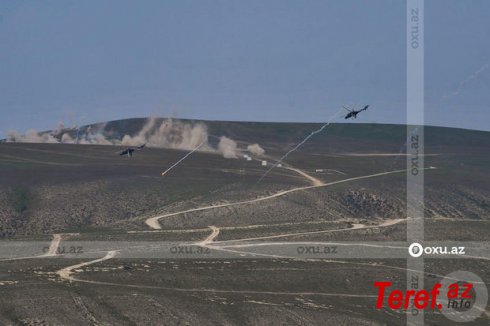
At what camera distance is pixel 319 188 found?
182 m

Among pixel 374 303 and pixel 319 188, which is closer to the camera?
pixel 374 303

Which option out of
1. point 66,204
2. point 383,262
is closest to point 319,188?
point 66,204

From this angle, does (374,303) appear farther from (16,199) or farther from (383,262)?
(16,199)

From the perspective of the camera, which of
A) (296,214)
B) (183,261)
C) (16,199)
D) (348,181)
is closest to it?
(183,261)

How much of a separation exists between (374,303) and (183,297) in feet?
65.5

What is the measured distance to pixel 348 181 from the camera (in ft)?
639

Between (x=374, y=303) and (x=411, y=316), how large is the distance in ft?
21.3

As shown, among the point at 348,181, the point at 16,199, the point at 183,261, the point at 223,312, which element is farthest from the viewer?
the point at 348,181

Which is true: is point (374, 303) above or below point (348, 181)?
below

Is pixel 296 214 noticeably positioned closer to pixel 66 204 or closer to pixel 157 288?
pixel 66 204

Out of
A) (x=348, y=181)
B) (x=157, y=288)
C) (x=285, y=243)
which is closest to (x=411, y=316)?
(x=157, y=288)

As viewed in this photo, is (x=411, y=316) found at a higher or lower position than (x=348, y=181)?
lower

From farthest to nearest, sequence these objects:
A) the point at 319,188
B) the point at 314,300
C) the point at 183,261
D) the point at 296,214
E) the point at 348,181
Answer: the point at 348,181 < the point at 319,188 < the point at 296,214 < the point at 183,261 < the point at 314,300

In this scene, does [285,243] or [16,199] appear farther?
[16,199]
